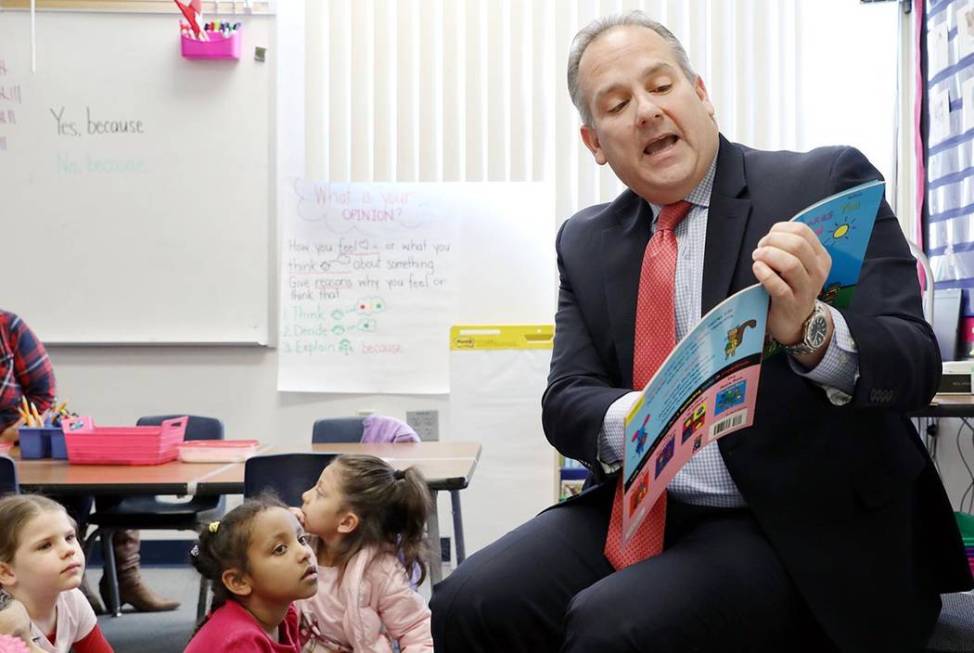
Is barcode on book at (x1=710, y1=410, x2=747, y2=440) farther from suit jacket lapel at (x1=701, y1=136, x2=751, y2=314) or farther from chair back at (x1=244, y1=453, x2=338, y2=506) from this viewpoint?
chair back at (x1=244, y1=453, x2=338, y2=506)

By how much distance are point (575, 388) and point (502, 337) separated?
10.5 ft

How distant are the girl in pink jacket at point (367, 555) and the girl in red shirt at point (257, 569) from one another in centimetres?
14

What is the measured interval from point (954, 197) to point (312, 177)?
272 centimetres

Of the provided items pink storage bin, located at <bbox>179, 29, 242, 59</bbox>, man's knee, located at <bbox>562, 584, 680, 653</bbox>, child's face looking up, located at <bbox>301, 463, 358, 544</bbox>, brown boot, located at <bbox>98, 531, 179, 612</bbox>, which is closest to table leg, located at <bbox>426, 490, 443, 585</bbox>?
child's face looking up, located at <bbox>301, 463, 358, 544</bbox>

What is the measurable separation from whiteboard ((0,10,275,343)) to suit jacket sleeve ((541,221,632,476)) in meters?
3.38

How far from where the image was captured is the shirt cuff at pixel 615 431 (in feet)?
4.57

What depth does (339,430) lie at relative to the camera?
377 cm

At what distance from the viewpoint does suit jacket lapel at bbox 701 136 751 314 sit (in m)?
1.42

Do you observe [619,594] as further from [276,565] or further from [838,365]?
[276,565]

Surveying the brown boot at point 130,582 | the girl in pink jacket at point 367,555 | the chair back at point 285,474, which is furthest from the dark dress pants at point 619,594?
the brown boot at point 130,582

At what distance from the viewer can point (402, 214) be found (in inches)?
190

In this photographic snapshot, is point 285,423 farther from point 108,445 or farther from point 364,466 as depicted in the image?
point 364,466

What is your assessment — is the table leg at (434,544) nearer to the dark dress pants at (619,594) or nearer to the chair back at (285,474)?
the chair back at (285,474)

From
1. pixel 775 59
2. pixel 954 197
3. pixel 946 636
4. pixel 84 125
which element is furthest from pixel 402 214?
pixel 946 636
